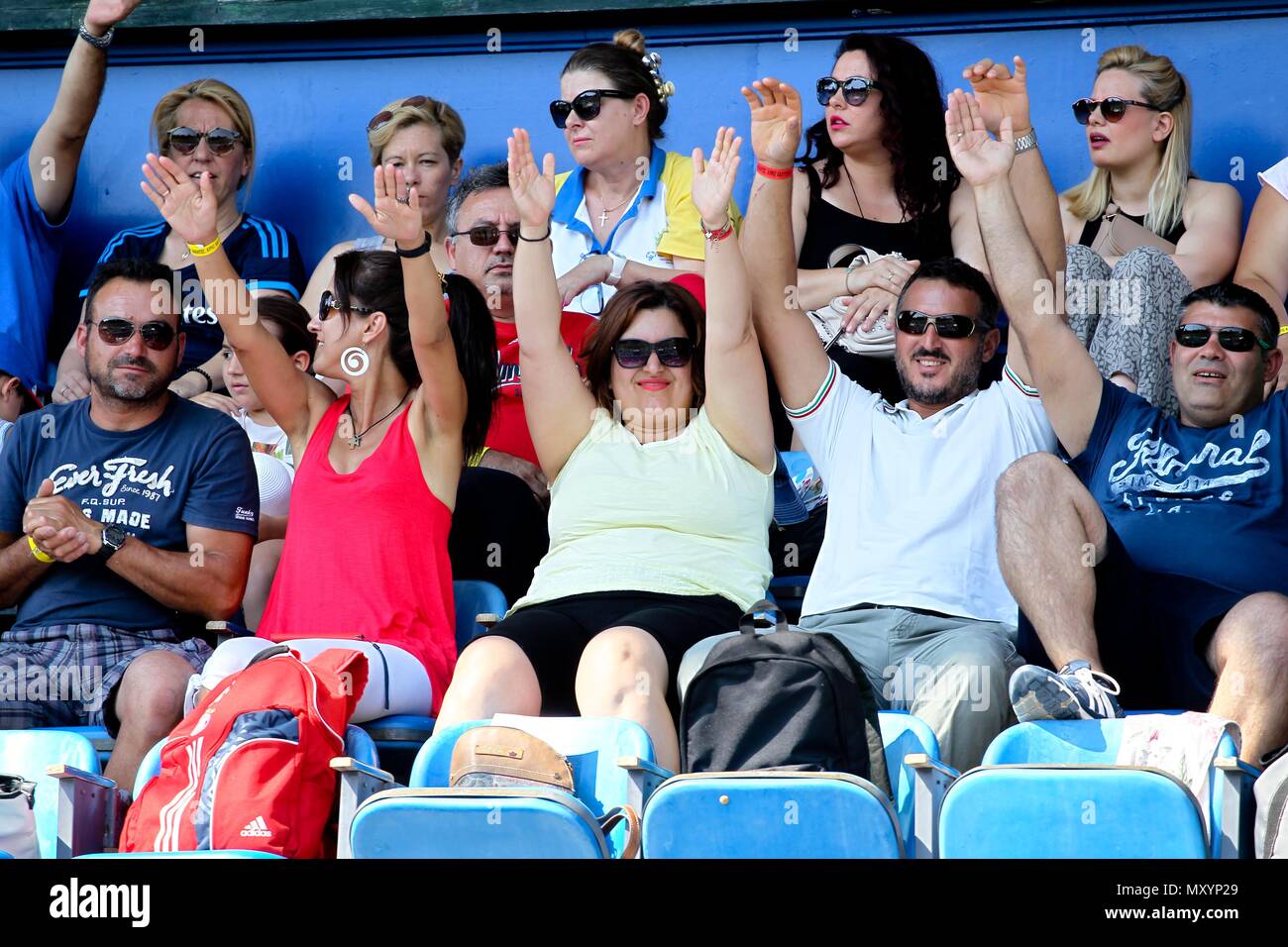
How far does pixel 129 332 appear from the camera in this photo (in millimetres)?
4246

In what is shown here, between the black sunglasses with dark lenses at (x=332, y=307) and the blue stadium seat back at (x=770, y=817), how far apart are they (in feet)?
6.14

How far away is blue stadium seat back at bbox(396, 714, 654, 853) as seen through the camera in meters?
3.11

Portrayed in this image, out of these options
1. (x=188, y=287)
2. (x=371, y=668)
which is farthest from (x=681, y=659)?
(x=188, y=287)

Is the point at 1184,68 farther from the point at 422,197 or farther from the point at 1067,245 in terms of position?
the point at 422,197

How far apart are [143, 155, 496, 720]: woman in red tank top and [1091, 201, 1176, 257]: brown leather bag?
1.80 meters

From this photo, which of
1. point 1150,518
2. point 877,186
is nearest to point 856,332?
point 877,186

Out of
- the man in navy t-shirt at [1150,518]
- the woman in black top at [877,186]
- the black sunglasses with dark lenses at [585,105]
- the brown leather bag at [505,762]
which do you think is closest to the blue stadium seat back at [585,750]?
the brown leather bag at [505,762]

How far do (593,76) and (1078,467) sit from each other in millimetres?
1780

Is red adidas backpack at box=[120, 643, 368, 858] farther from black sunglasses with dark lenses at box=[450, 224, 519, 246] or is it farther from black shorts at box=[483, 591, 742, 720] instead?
black sunglasses with dark lenses at box=[450, 224, 519, 246]

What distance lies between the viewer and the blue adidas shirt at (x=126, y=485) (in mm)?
4095

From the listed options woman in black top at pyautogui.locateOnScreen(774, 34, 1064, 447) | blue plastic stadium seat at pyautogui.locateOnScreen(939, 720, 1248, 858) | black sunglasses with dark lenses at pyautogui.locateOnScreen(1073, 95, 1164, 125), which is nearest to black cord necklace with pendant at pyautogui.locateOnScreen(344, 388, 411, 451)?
woman in black top at pyautogui.locateOnScreen(774, 34, 1064, 447)

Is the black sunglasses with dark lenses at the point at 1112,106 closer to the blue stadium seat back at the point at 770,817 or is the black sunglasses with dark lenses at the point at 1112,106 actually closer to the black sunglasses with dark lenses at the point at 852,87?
the black sunglasses with dark lenses at the point at 852,87

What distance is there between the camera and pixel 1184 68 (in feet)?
17.7

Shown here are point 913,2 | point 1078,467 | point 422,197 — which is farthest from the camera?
point 913,2
